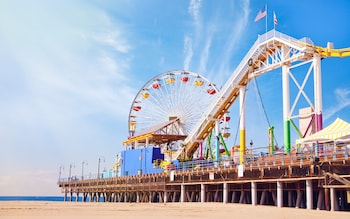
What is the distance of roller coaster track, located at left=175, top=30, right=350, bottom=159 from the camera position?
30263 millimetres

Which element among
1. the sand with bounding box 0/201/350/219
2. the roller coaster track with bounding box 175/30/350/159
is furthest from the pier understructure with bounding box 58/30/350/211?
the sand with bounding box 0/201/350/219

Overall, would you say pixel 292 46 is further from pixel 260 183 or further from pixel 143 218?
pixel 143 218

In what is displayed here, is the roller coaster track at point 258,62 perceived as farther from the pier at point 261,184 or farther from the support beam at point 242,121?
the pier at point 261,184

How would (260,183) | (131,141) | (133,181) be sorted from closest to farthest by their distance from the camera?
(260,183) < (133,181) < (131,141)

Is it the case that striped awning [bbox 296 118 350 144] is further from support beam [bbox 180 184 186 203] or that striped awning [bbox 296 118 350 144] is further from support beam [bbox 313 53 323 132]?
support beam [bbox 180 184 186 203]

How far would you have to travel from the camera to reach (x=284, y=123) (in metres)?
31.6

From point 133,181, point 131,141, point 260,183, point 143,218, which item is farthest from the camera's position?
point 131,141

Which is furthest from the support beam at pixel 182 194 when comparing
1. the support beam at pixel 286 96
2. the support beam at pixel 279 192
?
the support beam at pixel 279 192

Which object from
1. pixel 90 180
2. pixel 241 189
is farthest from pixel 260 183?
pixel 90 180

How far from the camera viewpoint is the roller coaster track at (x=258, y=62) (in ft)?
99.3

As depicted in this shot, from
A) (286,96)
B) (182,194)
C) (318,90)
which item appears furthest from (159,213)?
(286,96)

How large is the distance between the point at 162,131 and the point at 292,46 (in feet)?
72.5

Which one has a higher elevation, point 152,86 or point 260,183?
point 152,86

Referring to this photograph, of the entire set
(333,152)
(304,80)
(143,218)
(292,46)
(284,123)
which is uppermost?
(292,46)
